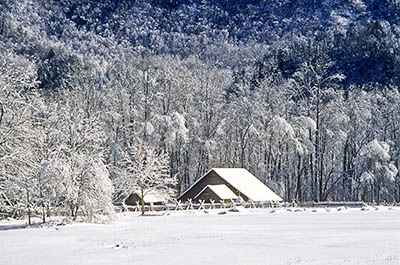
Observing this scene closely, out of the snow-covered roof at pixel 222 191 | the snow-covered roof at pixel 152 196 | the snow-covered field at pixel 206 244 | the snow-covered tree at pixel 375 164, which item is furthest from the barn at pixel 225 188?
the snow-covered field at pixel 206 244

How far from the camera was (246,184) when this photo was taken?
53719 mm

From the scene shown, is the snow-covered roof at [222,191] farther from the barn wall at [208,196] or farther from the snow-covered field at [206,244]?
the snow-covered field at [206,244]

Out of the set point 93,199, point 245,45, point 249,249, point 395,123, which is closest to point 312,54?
point 395,123

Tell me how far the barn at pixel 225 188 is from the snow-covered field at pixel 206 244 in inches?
664

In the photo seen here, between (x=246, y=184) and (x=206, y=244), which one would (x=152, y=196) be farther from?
(x=206, y=244)

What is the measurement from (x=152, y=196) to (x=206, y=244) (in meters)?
29.1

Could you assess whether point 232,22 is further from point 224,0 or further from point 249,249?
point 249,249

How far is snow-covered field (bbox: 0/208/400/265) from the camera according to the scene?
20297 millimetres

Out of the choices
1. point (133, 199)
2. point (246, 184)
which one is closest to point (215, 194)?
point (246, 184)

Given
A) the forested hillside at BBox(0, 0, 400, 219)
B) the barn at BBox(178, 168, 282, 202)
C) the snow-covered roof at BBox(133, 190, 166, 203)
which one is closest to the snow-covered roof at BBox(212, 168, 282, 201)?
the barn at BBox(178, 168, 282, 202)

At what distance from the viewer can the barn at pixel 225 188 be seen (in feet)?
169

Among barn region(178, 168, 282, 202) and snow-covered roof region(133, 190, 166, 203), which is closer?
snow-covered roof region(133, 190, 166, 203)

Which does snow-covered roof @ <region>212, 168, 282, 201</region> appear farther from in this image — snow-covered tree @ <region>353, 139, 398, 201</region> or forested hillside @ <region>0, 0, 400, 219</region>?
snow-covered tree @ <region>353, 139, 398, 201</region>

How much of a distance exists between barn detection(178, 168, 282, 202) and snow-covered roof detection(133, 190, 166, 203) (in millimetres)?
2599
